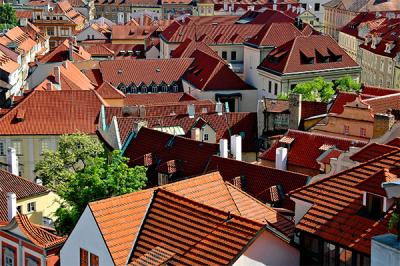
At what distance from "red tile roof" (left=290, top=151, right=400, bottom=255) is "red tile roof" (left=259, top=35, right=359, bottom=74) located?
54.3 metres

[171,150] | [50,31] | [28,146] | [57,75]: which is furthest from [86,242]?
[50,31]

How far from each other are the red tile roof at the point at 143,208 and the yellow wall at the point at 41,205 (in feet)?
66.3

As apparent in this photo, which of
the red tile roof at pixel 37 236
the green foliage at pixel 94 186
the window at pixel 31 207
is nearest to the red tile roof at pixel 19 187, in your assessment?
the window at pixel 31 207

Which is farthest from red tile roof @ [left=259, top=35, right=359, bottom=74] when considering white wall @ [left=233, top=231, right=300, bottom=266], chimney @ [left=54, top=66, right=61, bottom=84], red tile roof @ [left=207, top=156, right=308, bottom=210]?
white wall @ [left=233, top=231, right=300, bottom=266]

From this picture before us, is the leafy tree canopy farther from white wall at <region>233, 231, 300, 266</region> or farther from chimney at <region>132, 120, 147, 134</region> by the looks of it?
white wall at <region>233, 231, 300, 266</region>

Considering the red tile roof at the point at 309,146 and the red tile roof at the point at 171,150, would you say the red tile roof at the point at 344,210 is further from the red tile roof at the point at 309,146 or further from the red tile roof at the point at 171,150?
the red tile roof at the point at 171,150

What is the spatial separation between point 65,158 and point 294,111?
15.6m

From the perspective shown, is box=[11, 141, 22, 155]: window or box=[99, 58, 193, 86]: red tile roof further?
box=[99, 58, 193, 86]: red tile roof

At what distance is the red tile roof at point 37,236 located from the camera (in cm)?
3127

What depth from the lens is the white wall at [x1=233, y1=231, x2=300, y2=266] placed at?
23188 millimetres

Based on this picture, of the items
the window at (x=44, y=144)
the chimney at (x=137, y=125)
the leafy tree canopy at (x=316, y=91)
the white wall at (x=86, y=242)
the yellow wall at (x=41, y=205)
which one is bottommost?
the yellow wall at (x=41, y=205)

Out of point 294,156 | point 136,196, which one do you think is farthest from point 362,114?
point 136,196

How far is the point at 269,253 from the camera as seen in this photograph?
23.9 meters

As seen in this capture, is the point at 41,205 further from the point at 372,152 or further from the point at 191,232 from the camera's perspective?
the point at 191,232
